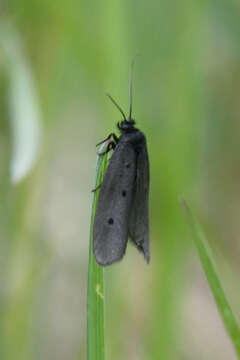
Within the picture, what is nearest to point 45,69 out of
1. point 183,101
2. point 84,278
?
point 183,101

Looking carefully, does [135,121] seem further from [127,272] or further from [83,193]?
[83,193]

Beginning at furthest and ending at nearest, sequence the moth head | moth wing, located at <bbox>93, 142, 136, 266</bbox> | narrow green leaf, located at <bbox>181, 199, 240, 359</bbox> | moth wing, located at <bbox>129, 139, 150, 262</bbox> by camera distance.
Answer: the moth head < moth wing, located at <bbox>129, 139, 150, 262</bbox> < moth wing, located at <bbox>93, 142, 136, 266</bbox> < narrow green leaf, located at <bbox>181, 199, 240, 359</bbox>

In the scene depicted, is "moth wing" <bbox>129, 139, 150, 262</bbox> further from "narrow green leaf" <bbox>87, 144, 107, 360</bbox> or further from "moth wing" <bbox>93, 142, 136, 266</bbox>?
"narrow green leaf" <bbox>87, 144, 107, 360</bbox>

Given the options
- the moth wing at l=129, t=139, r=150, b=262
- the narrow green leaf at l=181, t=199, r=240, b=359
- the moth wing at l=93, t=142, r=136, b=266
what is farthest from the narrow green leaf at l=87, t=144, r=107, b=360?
the moth wing at l=129, t=139, r=150, b=262

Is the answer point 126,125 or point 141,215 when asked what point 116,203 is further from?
point 126,125

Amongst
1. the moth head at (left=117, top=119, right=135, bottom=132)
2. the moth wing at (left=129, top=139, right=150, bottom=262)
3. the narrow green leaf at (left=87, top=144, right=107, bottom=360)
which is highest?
A: the moth head at (left=117, top=119, right=135, bottom=132)

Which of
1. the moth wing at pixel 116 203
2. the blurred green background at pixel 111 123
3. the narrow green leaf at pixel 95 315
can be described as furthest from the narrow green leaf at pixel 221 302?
the blurred green background at pixel 111 123

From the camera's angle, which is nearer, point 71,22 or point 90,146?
point 71,22

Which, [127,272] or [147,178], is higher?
[147,178]
